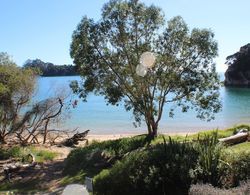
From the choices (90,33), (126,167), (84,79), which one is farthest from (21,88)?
(126,167)

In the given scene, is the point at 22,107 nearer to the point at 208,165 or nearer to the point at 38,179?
the point at 38,179

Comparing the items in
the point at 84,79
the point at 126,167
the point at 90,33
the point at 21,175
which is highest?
the point at 90,33

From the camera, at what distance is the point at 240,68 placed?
327 ft

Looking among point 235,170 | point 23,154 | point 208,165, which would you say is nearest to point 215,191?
point 208,165

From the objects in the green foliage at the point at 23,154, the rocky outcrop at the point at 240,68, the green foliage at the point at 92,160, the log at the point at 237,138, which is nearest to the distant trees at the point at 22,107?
the green foliage at the point at 23,154

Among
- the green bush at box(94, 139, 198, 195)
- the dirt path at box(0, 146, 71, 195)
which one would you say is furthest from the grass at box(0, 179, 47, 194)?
the green bush at box(94, 139, 198, 195)

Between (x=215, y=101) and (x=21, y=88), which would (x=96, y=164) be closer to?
(x=215, y=101)

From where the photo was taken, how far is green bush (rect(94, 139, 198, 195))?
24.6 feet

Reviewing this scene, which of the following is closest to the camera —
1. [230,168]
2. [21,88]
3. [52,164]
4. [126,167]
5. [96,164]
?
[230,168]

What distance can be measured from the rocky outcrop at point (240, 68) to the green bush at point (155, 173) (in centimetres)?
9410

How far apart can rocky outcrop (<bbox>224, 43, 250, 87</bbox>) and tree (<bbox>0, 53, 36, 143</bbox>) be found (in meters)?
84.0

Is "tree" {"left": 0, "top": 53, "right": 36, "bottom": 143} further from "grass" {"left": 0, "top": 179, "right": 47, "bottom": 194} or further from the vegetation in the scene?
the vegetation

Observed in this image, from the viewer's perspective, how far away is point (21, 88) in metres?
20.7

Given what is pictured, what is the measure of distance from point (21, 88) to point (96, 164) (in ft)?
30.8
